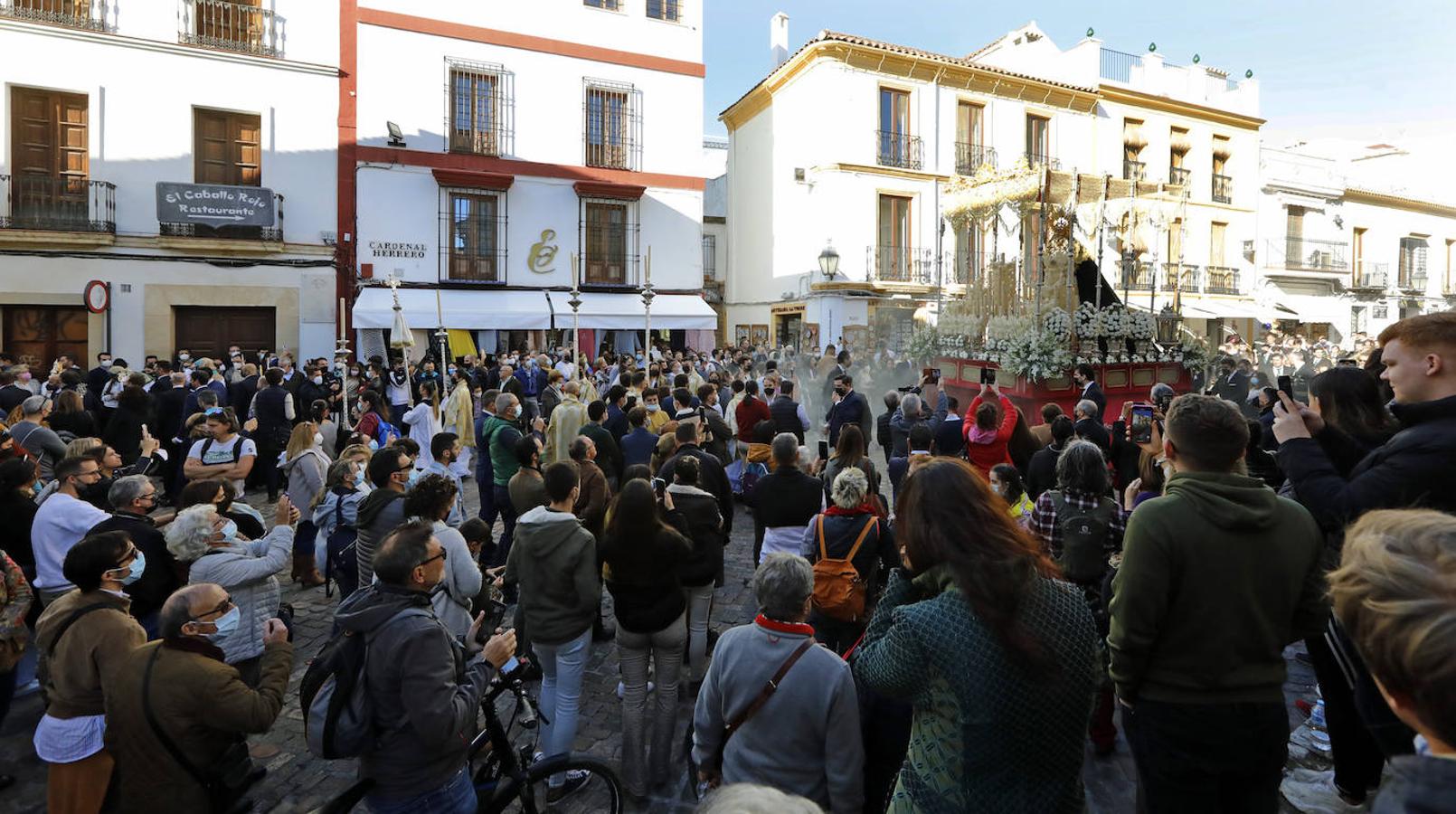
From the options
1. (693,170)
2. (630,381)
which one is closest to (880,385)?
(630,381)

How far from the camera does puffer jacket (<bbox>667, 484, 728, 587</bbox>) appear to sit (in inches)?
173

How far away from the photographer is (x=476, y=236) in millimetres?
20031

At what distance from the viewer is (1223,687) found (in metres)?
2.28

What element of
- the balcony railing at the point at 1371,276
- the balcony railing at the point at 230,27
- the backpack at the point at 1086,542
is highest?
the balcony railing at the point at 230,27

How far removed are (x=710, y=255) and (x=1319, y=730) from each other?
1041 inches

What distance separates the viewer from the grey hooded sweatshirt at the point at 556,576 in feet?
12.6

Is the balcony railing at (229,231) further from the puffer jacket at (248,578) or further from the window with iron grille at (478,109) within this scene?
the puffer jacket at (248,578)

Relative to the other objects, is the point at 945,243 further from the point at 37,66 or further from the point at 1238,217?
the point at 37,66

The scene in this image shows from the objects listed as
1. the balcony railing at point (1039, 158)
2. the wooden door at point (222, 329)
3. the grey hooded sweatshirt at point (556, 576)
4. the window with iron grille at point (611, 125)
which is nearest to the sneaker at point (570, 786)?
the grey hooded sweatshirt at point (556, 576)

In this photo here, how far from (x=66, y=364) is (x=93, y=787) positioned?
12.5 m

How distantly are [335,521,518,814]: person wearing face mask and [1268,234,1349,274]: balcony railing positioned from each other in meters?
33.5

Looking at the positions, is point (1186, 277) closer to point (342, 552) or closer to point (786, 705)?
point (342, 552)

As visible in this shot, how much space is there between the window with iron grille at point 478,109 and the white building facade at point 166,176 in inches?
105

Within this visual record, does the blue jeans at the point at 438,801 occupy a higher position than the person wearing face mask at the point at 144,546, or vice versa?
the person wearing face mask at the point at 144,546
